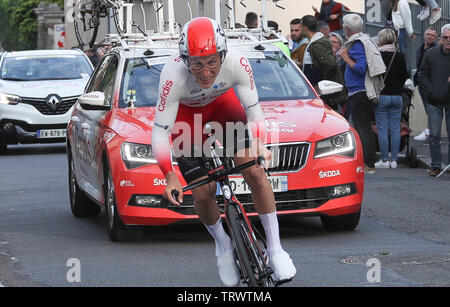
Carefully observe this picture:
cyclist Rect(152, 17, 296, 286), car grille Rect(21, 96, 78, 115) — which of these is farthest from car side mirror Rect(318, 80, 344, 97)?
car grille Rect(21, 96, 78, 115)

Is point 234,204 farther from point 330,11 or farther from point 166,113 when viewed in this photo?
point 330,11

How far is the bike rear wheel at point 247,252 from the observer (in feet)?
22.1

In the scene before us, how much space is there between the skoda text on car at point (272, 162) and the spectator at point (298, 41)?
5.87 metres

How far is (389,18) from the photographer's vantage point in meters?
21.0

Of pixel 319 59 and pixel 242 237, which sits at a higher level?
pixel 242 237

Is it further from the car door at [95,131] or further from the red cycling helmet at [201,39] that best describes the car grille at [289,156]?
the red cycling helmet at [201,39]

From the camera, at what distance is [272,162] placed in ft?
32.4

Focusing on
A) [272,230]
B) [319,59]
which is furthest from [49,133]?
[272,230]

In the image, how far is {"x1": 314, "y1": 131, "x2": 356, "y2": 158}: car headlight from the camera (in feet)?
33.2

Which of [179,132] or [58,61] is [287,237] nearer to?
[179,132]

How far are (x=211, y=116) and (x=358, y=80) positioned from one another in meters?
8.95
